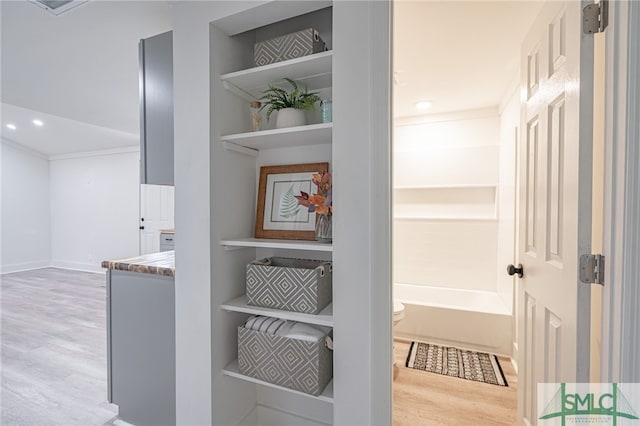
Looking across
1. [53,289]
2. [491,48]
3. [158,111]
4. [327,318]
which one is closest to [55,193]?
[53,289]

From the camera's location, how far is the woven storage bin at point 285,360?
1.25 m

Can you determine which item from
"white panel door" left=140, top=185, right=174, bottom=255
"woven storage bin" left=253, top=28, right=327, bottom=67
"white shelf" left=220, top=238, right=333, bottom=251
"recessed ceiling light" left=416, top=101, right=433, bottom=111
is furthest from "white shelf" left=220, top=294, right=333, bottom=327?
"white panel door" left=140, top=185, right=174, bottom=255

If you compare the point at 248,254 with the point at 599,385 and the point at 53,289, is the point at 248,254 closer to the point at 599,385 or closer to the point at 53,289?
the point at 599,385

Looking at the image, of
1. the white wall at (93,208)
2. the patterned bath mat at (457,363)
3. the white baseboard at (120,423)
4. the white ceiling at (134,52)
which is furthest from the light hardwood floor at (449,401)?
the white wall at (93,208)

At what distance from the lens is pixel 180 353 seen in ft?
4.82

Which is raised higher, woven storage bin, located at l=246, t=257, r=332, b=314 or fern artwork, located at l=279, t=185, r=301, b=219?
fern artwork, located at l=279, t=185, r=301, b=219

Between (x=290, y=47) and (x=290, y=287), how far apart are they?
3.58 feet

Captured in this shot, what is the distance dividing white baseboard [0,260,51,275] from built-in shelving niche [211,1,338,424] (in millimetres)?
6652

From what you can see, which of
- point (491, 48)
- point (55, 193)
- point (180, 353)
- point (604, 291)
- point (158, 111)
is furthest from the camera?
point (55, 193)

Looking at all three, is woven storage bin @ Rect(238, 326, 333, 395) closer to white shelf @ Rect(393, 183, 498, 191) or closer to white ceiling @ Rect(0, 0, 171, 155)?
white ceiling @ Rect(0, 0, 171, 155)

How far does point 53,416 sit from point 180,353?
114 centimetres

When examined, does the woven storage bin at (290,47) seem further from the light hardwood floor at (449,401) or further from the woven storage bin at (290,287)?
the light hardwood floor at (449,401)

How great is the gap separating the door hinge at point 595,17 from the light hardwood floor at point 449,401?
2.00m

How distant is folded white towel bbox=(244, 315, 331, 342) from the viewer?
1.31 metres
